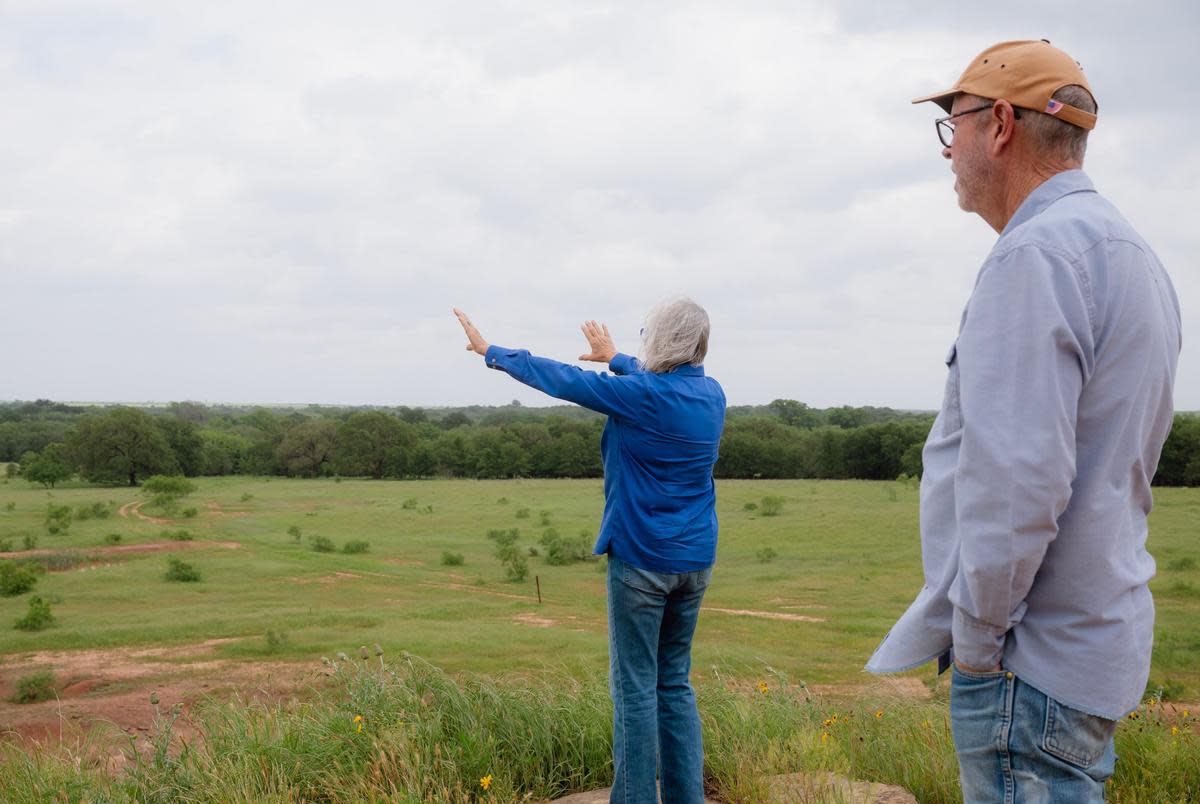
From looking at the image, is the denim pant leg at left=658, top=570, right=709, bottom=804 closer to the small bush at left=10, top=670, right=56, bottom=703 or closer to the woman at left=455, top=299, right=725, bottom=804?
the woman at left=455, top=299, right=725, bottom=804

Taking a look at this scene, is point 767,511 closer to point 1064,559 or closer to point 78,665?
point 78,665

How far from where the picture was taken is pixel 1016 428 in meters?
1.62

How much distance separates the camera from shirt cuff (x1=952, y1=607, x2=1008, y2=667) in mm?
1718

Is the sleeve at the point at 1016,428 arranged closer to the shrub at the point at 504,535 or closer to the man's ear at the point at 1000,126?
the man's ear at the point at 1000,126

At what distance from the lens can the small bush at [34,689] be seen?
1456 cm

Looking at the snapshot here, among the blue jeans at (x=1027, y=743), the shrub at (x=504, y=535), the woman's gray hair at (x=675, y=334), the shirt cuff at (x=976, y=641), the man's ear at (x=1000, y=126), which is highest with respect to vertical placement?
the man's ear at (x=1000, y=126)

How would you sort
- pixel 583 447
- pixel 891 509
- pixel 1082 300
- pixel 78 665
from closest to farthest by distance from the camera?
pixel 1082 300
pixel 78 665
pixel 891 509
pixel 583 447

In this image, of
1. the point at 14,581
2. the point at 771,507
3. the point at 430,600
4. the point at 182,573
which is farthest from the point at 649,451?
the point at 771,507

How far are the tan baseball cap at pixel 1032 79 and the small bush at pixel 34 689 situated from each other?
16862 mm

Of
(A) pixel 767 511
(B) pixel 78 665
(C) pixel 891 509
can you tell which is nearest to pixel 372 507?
(A) pixel 767 511

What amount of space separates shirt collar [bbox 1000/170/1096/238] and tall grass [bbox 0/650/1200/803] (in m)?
2.29

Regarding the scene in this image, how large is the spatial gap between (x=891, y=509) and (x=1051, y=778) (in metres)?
40.9

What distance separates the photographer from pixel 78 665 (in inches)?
655

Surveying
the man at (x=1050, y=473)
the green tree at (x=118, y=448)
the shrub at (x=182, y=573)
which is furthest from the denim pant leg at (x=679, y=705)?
the green tree at (x=118, y=448)
